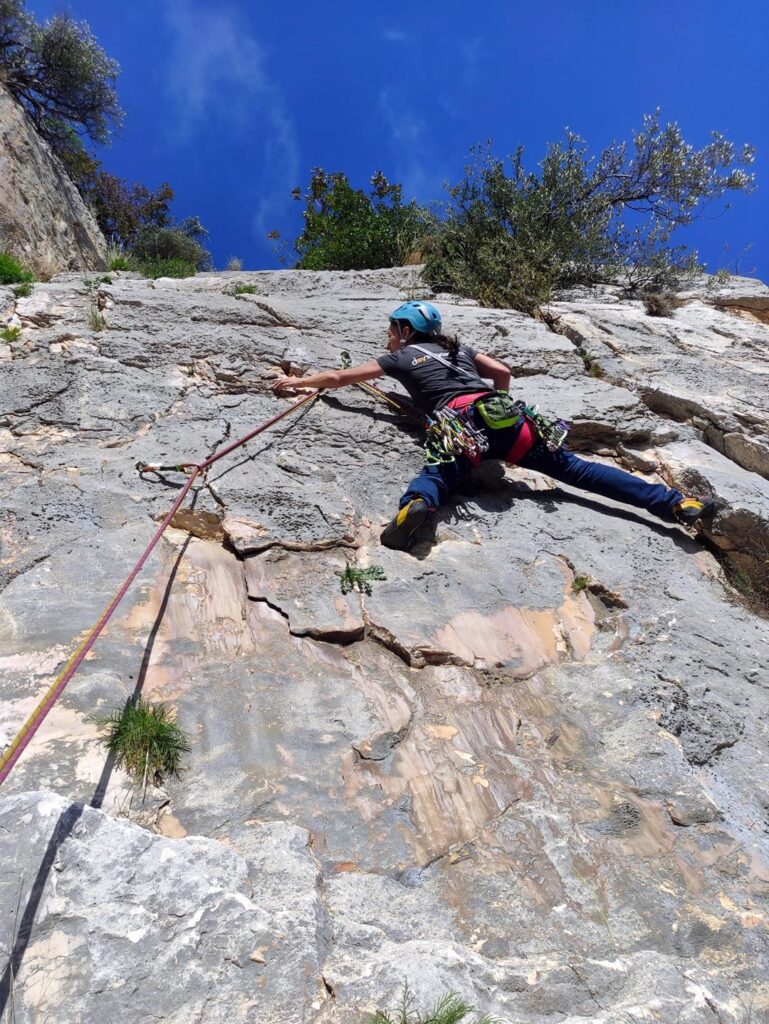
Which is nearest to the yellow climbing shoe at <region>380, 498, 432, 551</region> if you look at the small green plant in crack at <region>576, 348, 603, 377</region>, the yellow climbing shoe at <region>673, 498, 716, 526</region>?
the yellow climbing shoe at <region>673, 498, 716, 526</region>

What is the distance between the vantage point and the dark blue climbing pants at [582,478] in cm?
417

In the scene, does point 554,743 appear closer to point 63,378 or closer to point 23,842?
point 23,842

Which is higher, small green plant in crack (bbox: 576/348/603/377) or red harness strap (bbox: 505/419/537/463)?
small green plant in crack (bbox: 576/348/603/377)

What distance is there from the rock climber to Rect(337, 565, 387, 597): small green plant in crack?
0.28 metres

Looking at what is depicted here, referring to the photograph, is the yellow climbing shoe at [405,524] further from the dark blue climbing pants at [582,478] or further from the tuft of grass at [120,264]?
the tuft of grass at [120,264]

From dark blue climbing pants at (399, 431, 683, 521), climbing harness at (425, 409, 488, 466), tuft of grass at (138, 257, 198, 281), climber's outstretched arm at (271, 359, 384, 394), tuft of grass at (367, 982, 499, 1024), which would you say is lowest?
tuft of grass at (367, 982, 499, 1024)

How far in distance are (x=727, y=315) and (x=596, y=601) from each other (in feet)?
18.2

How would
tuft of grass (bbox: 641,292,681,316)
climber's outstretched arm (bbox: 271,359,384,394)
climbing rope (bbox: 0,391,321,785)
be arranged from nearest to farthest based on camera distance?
climbing rope (bbox: 0,391,321,785) < climber's outstretched arm (bbox: 271,359,384,394) < tuft of grass (bbox: 641,292,681,316)

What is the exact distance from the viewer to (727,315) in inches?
300

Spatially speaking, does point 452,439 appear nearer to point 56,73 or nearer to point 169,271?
point 169,271

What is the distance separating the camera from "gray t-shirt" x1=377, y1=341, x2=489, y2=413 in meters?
4.61

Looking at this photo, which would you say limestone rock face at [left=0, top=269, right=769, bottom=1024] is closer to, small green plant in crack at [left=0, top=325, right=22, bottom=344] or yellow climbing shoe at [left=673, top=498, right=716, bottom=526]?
yellow climbing shoe at [left=673, top=498, right=716, bottom=526]

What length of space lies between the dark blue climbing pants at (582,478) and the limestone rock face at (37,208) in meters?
6.80

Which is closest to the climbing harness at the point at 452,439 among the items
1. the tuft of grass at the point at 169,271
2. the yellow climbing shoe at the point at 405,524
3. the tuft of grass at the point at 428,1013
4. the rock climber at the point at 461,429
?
the rock climber at the point at 461,429
